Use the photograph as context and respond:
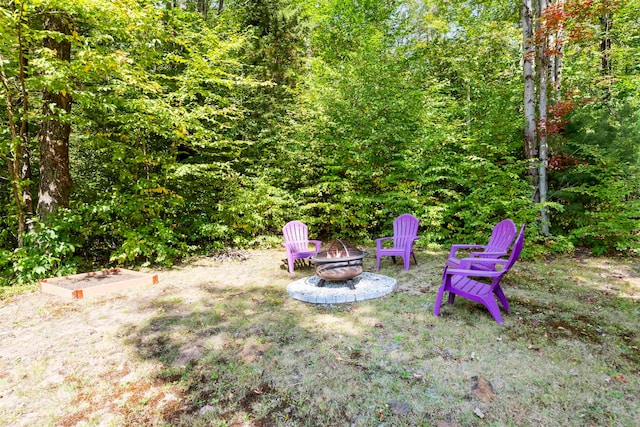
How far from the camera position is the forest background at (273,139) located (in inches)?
184

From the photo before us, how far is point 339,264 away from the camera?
3.89m

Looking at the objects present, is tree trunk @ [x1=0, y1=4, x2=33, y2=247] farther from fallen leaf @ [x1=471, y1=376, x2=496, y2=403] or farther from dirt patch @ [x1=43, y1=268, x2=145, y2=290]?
fallen leaf @ [x1=471, y1=376, x2=496, y2=403]

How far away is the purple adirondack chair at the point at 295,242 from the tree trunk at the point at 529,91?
164 inches

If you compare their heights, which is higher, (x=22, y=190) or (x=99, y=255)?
(x=22, y=190)

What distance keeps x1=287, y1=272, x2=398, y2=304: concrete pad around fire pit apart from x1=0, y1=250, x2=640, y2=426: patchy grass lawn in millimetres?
125

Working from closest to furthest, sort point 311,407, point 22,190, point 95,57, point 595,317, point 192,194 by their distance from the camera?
point 311,407 → point 595,317 → point 95,57 → point 22,190 → point 192,194

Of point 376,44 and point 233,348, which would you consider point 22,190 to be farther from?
point 376,44

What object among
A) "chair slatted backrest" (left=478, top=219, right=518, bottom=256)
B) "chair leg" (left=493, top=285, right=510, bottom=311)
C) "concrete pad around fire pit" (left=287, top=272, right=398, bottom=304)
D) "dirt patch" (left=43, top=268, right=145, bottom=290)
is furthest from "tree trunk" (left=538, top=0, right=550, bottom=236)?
"dirt patch" (left=43, top=268, right=145, bottom=290)

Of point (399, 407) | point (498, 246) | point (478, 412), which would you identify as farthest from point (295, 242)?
point (478, 412)

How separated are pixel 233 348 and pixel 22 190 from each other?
459cm

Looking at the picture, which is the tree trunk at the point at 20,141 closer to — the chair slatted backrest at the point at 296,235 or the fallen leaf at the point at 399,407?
the chair slatted backrest at the point at 296,235

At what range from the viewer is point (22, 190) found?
4.86m

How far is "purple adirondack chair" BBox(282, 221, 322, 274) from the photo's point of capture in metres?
5.09

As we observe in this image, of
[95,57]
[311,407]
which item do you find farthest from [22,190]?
[311,407]
